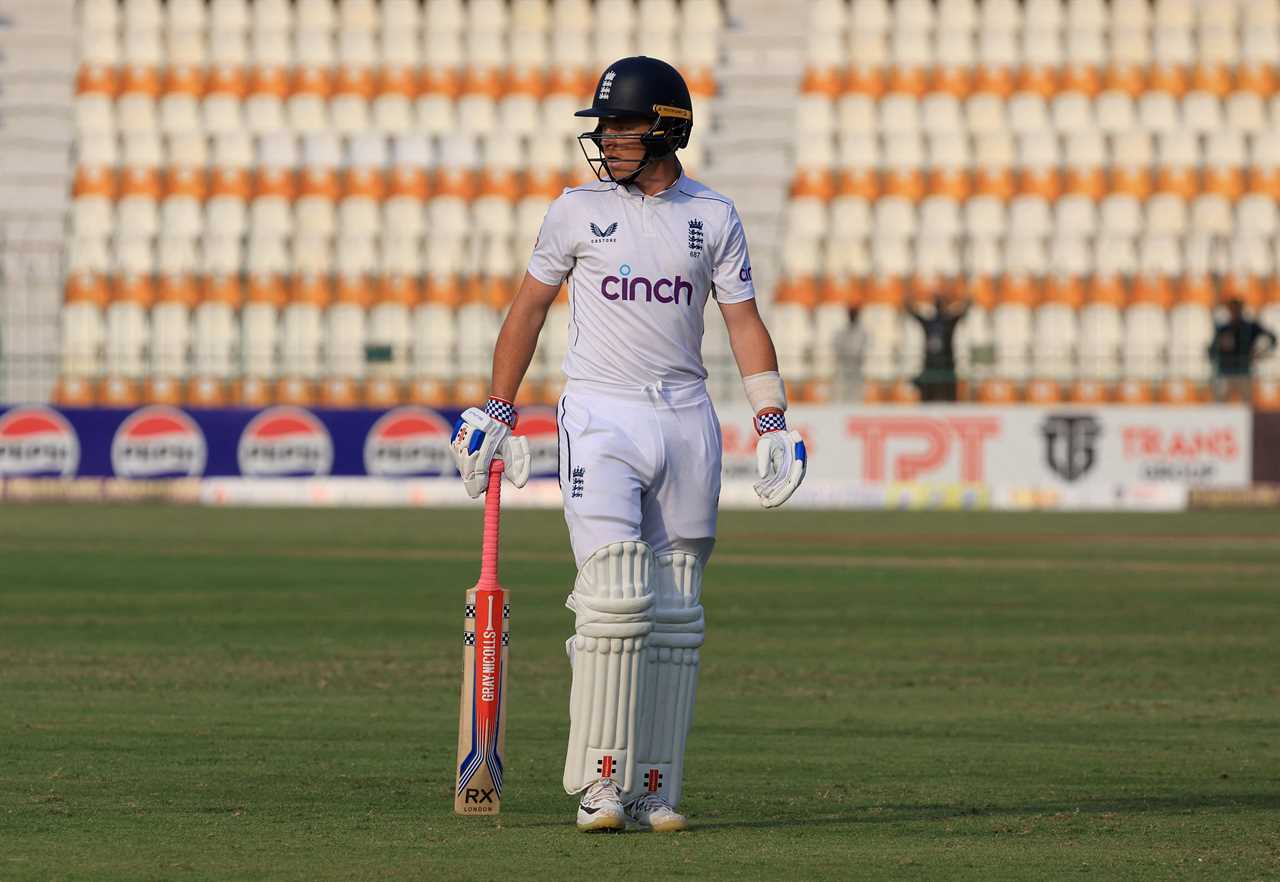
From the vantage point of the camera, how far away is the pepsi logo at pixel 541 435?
24828 mm

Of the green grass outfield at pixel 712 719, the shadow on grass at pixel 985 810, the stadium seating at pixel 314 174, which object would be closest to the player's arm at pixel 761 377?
the shadow on grass at pixel 985 810

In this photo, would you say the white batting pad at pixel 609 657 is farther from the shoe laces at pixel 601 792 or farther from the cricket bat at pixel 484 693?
the cricket bat at pixel 484 693

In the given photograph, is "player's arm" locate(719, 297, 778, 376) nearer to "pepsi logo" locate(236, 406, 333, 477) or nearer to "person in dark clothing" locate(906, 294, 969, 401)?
"person in dark clothing" locate(906, 294, 969, 401)

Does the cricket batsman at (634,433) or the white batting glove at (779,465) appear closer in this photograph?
the cricket batsman at (634,433)

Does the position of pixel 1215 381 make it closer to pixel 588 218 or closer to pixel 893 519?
pixel 893 519

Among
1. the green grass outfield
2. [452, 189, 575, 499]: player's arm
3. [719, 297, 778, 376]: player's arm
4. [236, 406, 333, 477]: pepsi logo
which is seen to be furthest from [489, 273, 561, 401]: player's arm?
[236, 406, 333, 477]: pepsi logo

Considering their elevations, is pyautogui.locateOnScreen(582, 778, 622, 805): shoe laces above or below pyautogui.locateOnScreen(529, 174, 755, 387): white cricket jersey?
below

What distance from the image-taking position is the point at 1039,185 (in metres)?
29.6

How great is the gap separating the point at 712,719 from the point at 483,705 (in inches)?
107

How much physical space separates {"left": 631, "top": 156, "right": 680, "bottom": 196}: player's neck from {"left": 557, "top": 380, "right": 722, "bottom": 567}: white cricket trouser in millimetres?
551

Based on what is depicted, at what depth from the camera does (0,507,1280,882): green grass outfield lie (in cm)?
553

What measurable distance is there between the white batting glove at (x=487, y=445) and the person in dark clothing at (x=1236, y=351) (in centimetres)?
2009

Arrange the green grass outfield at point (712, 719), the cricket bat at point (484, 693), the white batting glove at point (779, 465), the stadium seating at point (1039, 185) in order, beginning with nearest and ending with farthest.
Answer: the green grass outfield at point (712, 719) < the cricket bat at point (484, 693) < the white batting glove at point (779, 465) < the stadium seating at point (1039, 185)

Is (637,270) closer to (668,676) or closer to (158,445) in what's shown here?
(668,676)
